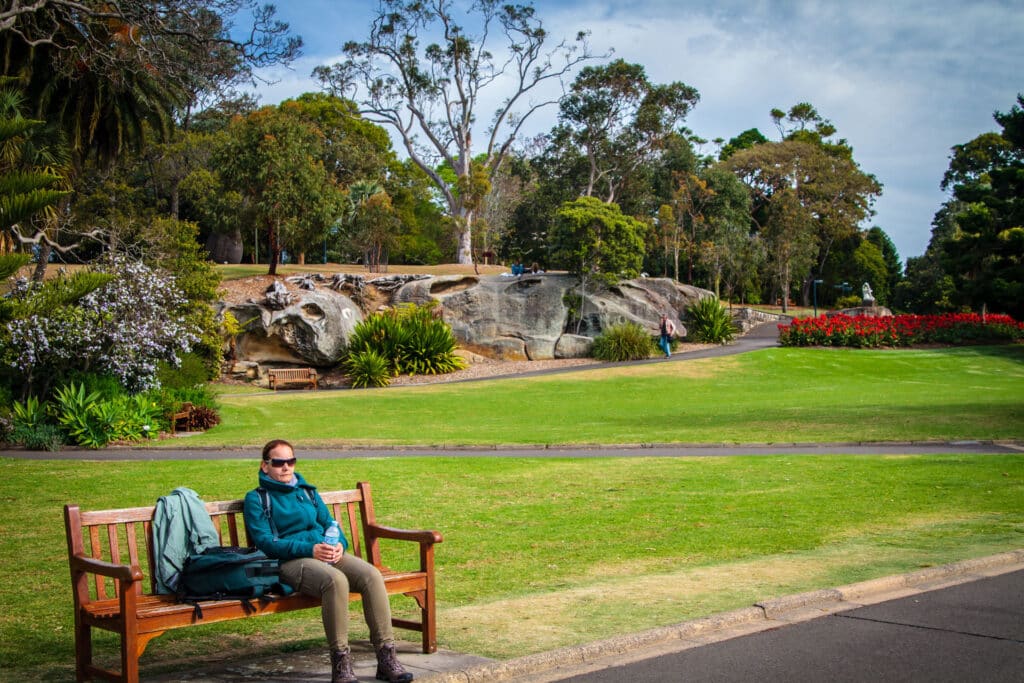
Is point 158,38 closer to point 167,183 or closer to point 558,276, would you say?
point 558,276

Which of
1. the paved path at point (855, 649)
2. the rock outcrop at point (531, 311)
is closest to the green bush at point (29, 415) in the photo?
the paved path at point (855, 649)

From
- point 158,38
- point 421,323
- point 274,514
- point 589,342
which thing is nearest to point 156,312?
point 158,38

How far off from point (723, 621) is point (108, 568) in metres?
3.95

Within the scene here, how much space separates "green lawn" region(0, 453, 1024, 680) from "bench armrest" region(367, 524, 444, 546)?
2.35ft

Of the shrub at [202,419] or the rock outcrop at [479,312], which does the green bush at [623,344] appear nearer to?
the rock outcrop at [479,312]

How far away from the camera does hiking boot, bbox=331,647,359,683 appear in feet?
17.7

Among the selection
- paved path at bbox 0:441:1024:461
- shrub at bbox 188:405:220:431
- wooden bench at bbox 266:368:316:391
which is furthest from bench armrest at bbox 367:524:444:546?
wooden bench at bbox 266:368:316:391

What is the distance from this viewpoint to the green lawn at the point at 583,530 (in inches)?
266

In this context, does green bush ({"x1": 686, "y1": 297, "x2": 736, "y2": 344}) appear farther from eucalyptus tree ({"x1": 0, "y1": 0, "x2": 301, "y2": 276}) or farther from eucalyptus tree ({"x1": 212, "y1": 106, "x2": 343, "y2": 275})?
eucalyptus tree ({"x1": 0, "y1": 0, "x2": 301, "y2": 276})

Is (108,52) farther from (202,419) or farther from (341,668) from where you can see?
(341,668)

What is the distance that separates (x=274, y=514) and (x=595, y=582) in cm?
303

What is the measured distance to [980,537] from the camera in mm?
9469

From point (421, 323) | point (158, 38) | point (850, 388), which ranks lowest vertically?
point (850, 388)

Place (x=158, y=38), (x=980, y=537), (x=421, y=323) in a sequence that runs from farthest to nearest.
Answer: (x=421, y=323) < (x=158, y=38) < (x=980, y=537)
